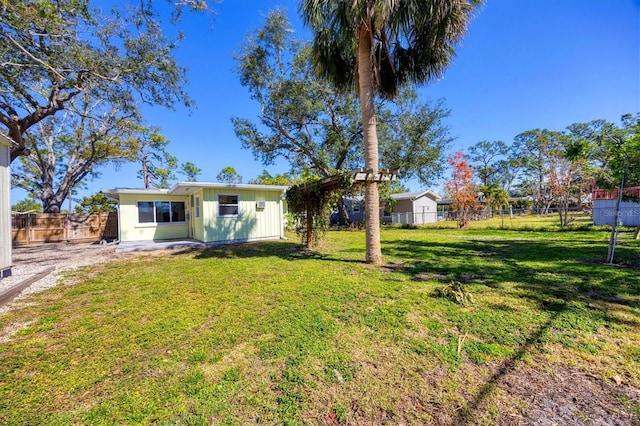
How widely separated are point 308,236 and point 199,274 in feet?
13.2

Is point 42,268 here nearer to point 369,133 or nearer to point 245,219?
point 245,219

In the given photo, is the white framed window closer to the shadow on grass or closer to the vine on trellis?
the vine on trellis

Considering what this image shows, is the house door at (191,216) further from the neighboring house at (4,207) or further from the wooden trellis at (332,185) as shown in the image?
the neighboring house at (4,207)

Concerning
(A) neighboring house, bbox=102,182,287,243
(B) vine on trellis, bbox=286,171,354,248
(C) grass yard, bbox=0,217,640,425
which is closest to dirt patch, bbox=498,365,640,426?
(C) grass yard, bbox=0,217,640,425

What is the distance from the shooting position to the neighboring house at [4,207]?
458 cm

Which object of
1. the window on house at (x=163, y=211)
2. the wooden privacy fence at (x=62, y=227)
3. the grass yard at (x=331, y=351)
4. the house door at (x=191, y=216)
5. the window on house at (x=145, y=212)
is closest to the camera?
the grass yard at (x=331, y=351)

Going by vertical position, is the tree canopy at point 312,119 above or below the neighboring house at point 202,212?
above

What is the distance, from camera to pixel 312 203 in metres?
8.64

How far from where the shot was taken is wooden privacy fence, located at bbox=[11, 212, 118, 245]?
12.2m

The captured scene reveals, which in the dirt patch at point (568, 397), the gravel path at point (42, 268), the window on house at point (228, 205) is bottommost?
the dirt patch at point (568, 397)

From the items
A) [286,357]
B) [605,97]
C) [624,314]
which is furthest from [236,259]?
[605,97]

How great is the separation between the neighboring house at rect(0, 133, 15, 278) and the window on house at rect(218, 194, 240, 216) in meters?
5.89

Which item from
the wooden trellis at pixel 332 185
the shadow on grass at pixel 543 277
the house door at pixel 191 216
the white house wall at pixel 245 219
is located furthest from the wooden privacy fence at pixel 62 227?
the shadow on grass at pixel 543 277

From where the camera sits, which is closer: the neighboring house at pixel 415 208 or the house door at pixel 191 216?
the house door at pixel 191 216
